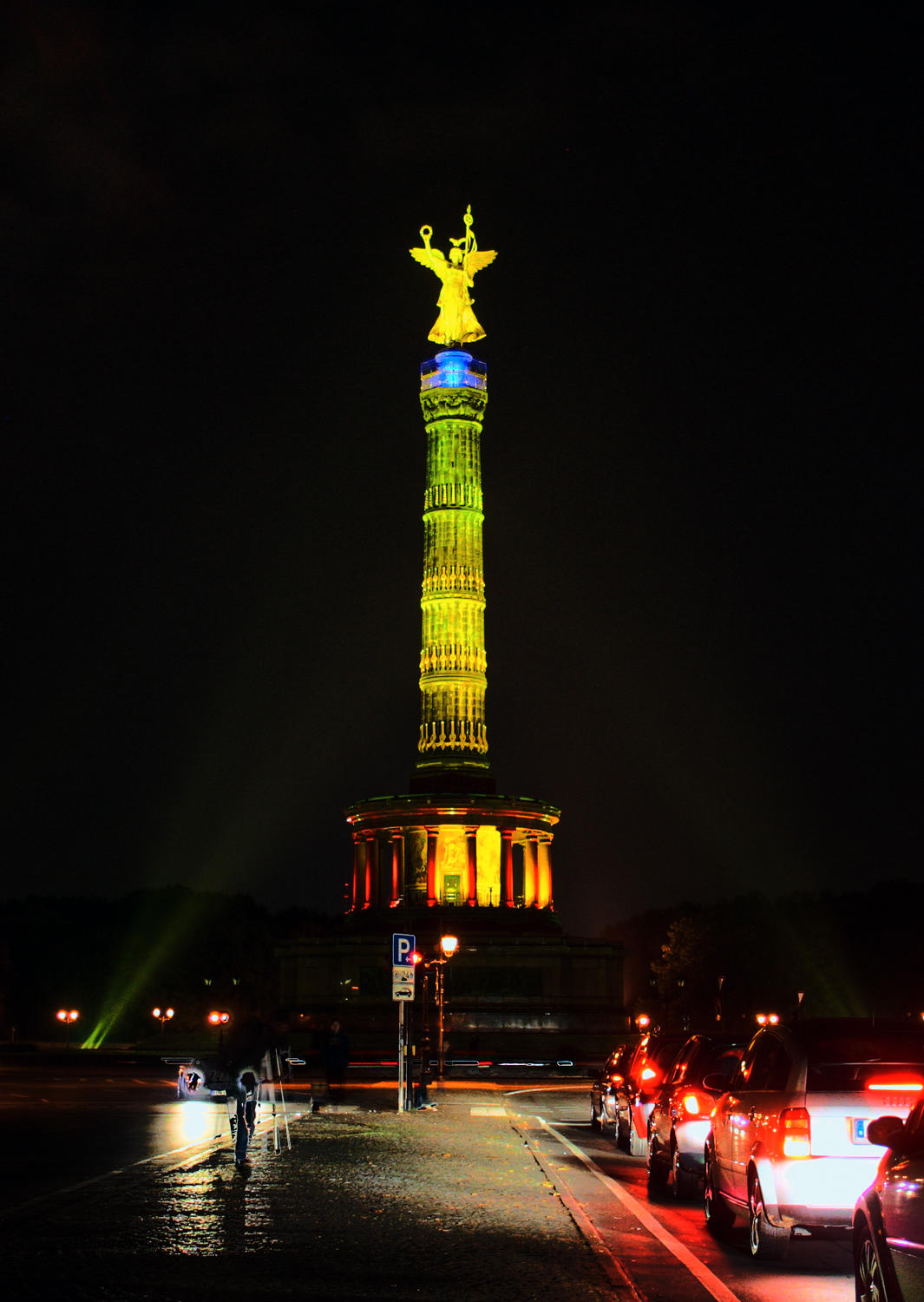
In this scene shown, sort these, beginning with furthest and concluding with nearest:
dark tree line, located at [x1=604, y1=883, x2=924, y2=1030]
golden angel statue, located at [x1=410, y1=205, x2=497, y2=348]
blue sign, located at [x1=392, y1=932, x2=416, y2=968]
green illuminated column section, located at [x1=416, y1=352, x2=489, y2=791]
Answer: golden angel statue, located at [x1=410, y1=205, x2=497, y2=348], dark tree line, located at [x1=604, y1=883, x2=924, y2=1030], green illuminated column section, located at [x1=416, y1=352, x2=489, y2=791], blue sign, located at [x1=392, y1=932, x2=416, y2=968]

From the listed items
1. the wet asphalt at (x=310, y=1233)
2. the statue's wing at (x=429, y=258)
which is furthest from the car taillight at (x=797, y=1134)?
the statue's wing at (x=429, y=258)

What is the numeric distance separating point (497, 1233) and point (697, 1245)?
1506mm

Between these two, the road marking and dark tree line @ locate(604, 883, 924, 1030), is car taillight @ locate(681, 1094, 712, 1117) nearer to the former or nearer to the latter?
the road marking

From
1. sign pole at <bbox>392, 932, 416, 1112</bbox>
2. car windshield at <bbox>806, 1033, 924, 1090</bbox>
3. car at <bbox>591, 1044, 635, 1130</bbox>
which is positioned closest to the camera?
car windshield at <bbox>806, 1033, 924, 1090</bbox>

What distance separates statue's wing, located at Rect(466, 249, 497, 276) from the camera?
100 metres

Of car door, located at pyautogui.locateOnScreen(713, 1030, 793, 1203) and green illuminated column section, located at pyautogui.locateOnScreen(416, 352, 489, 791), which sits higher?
green illuminated column section, located at pyautogui.locateOnScreen(416, 352, 489, 791)

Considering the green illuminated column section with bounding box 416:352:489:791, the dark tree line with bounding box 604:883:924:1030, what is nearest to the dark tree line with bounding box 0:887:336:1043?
the green illuminated column section with bounding box 416:352:489:791

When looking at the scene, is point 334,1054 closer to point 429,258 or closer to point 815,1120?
point 815,1120

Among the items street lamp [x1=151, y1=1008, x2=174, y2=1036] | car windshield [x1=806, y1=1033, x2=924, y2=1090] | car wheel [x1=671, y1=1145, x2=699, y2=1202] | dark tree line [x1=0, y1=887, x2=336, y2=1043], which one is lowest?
car wheel [x1=671, y1=1145, x2=699, y2=1202]

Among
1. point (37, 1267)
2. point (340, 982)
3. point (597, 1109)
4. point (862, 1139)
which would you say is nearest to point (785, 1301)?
point (862, 1139)

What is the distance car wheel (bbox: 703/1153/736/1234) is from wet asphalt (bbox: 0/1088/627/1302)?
1145mm

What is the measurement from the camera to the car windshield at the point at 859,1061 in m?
11.4

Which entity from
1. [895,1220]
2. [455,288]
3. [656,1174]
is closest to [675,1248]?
[656,1174]

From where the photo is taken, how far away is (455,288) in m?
98.9
